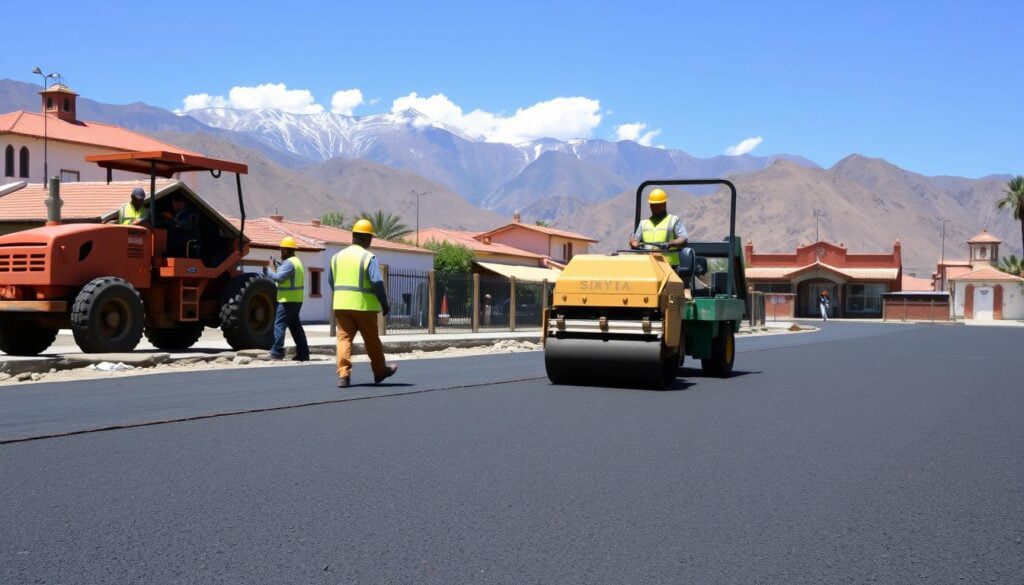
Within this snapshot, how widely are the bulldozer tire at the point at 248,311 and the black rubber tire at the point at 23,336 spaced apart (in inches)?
93.5

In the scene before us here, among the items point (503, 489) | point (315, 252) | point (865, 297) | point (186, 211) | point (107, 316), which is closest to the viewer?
point (503, 489)

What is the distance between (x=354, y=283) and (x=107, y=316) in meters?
4.53

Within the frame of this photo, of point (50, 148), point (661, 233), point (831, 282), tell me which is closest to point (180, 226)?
point (661, 233)

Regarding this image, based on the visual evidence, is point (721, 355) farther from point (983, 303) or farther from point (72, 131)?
point (983, 303)

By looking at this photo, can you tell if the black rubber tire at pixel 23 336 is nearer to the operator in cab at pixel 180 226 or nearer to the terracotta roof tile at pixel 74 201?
the operator in cab at pixel 180 226

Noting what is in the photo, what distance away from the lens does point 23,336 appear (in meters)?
15.0

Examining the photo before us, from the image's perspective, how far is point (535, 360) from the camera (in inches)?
716

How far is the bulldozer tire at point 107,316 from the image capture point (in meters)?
13.7

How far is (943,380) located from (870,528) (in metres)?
10.2

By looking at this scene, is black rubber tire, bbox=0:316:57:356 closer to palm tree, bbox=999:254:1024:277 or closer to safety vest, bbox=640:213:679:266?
safety vest, bbox=640:213:679:266

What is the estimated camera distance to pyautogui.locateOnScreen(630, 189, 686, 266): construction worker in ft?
40.7

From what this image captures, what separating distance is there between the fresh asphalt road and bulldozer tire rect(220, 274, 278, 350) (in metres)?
5.14

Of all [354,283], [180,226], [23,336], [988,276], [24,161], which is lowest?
[23,336]

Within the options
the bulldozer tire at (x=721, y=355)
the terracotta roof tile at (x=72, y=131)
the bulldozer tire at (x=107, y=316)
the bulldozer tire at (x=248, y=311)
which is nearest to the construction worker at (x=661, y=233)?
the bulldozer tire at (x=721, y=355)
